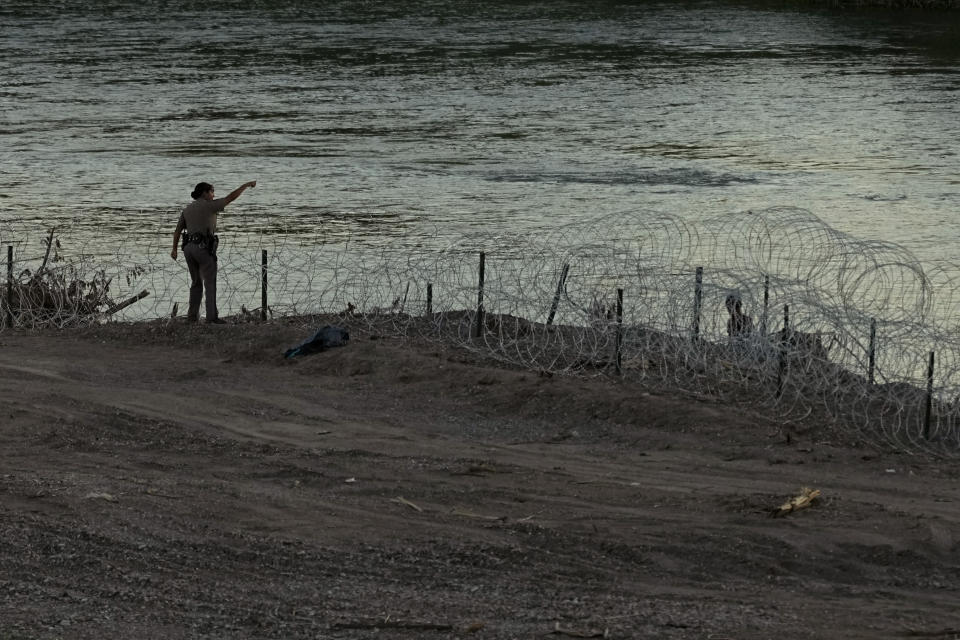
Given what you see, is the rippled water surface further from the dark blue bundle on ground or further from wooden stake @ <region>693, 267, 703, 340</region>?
wooden stake @ <region>693, 267, 703, 340</region>

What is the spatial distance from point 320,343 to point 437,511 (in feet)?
18.8

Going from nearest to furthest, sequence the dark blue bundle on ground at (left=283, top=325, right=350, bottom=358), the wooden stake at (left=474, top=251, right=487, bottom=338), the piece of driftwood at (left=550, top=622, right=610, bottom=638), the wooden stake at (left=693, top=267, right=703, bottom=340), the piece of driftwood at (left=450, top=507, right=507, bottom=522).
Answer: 1. the piece of driftwood at (left=550, top=622, right=610, bottom=638)
2. the piece of driftwood at (left=450, top=507, right=507, bottom=522)
3. the wooden stake at (left=693, top=267, right=703, bottom=340)
4. the dark blue bundle on ground at (left=283, top=325, right=350, bottom=358)
5. the wooden stake at (left=474, top=251, right=487, bottom=338)

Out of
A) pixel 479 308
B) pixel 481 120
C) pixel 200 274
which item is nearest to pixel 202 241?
pixel 200 274

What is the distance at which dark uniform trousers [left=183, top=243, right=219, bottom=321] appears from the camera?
19062mm

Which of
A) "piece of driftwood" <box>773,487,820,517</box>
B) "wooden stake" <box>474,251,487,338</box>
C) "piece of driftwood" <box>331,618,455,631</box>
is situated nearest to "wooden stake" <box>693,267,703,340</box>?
"wooden stake" <box>474,251,487,338</box>

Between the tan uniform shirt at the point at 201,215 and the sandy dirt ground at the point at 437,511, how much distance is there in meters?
2.00

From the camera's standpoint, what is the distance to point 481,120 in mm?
43844

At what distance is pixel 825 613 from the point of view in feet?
34.5

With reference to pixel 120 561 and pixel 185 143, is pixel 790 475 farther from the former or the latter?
pixel 185 143

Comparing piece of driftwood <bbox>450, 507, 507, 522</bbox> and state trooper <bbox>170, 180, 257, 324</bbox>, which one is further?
state trooper <bbox>170, 180, 257, 324</bbox>

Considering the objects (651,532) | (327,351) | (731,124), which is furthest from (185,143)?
(651,532)

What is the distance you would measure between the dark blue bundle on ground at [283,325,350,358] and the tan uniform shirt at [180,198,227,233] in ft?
6.32

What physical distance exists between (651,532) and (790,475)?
7.72 feet

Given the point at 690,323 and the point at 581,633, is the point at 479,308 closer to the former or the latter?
the point at 690,323
